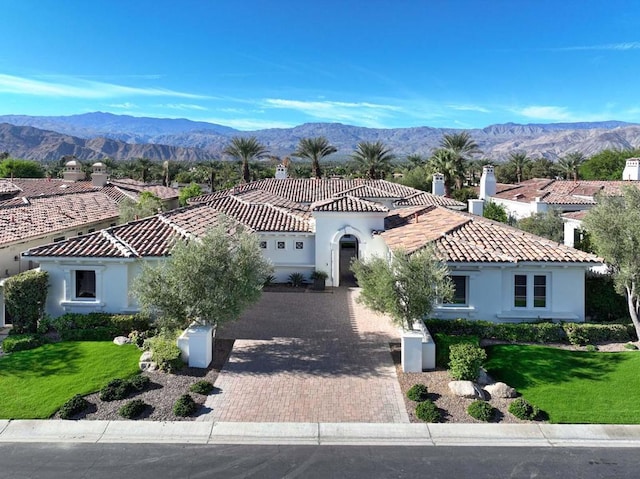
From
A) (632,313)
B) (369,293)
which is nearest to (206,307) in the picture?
(369,293)

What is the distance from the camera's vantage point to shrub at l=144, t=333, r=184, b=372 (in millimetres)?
16469

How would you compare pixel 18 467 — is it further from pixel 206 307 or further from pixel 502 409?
pixel 502 409

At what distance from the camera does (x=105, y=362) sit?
17.2 meters

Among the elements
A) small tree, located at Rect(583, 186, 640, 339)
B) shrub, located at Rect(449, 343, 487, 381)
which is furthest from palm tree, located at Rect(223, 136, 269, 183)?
shrub, located at Rect(449, 343, 487, 381)

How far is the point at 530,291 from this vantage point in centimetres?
2053

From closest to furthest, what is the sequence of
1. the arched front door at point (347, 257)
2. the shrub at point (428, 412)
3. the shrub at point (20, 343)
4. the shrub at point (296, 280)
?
the shrub at point (428, 412)
the shrub at point (20, 343)
the shrub at point (296, 280)
the arched front door at point (347, 257)

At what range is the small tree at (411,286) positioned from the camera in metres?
16.7

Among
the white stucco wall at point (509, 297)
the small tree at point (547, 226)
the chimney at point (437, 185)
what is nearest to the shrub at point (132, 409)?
the white stucco wall at point (509, 297)

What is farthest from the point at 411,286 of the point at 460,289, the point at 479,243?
the point at 479,243

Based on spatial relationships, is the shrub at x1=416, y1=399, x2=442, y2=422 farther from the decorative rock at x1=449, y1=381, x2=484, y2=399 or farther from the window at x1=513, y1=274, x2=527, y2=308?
the window at x1=513, y1=274, x2=527, y2=308

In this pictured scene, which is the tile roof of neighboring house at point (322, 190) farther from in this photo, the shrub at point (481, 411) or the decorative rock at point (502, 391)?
the shrub at point (481, 411)

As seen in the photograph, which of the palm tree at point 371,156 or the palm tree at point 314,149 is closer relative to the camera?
the palm tree at point 371,156

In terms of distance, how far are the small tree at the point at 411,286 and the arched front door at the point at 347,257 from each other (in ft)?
28.7

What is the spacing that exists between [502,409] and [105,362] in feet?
41.8
